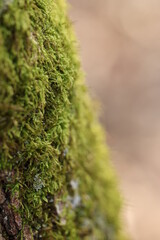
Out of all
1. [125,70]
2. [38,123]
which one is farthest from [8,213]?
[125,70]

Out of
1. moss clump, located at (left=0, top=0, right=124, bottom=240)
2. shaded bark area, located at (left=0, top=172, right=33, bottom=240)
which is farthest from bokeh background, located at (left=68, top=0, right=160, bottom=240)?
shaded bark area, located at (left=0, top=172, right=33, bottom=240)

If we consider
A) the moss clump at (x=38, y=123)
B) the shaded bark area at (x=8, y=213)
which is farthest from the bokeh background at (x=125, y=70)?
the shaded bark area at (x=8, y=213)

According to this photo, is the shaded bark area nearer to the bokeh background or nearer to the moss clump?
the moss clump

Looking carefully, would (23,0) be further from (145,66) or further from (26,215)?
(145,66)

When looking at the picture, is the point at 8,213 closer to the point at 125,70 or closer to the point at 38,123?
the point at 38,123

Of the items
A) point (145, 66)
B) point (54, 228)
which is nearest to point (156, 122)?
point (145, 66)

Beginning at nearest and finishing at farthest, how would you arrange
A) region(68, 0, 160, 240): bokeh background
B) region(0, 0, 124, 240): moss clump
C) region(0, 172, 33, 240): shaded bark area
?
region(0, 0, 124, 240): moss clump → region(0, 172, 33, 240): shaded bark area → region(68, 0, 160, 240): bokeh background

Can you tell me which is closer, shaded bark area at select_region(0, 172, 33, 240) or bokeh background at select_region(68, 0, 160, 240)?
shaded bark area at select_region(0, 172, 33, 240)
